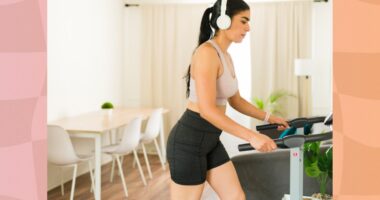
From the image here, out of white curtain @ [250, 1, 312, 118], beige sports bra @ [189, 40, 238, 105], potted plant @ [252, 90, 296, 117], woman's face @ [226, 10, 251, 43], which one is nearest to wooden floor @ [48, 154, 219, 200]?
potted plant @ [252, 90, 296, 117]

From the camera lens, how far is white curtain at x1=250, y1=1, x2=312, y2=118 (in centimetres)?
541

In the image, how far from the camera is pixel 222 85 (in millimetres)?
1750

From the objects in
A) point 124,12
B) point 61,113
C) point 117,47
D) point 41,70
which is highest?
point 124,12

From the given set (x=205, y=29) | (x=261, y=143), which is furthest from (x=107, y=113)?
(x=261, y=143)

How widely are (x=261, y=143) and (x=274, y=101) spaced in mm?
4011

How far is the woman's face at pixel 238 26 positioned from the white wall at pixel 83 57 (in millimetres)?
2809

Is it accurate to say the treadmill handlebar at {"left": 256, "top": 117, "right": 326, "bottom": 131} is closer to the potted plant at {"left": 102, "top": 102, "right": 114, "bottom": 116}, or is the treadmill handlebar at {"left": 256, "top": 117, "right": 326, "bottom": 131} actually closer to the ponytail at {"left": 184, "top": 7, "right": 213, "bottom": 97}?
the ponytail at {"left": 184, "top": 7, "right": 213, "bottom": 97}

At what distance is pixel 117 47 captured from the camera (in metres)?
5.76

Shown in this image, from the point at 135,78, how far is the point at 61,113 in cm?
175

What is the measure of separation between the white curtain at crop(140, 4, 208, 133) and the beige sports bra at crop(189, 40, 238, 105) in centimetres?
392

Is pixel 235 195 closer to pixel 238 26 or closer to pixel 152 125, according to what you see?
pixel 238 26

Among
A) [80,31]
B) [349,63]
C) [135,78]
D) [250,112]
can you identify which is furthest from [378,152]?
[135,78]

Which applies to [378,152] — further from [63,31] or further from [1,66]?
[63,31]

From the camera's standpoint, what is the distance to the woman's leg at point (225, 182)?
1822 millimetres
